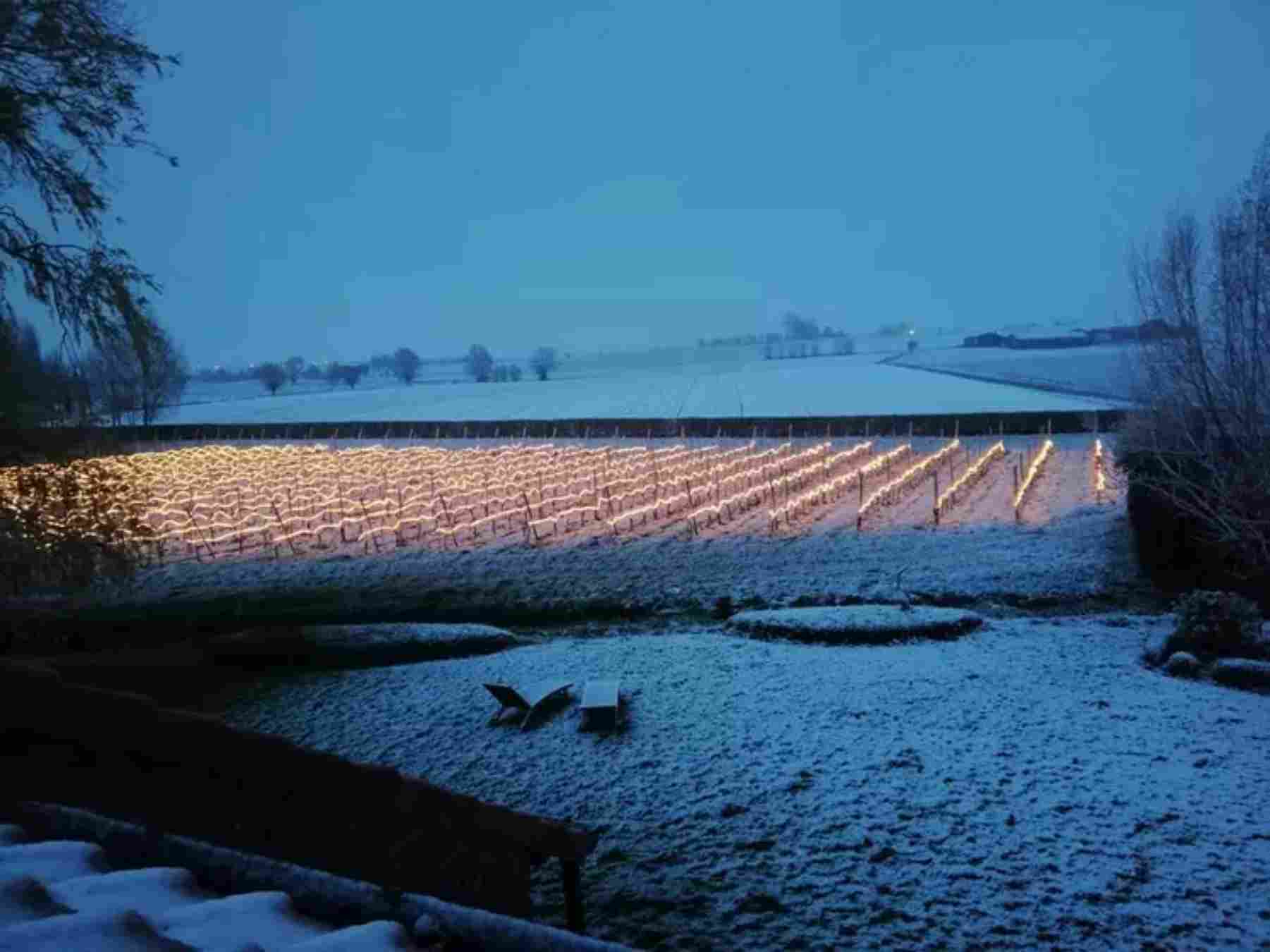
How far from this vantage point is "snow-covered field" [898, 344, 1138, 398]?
42.6 meters

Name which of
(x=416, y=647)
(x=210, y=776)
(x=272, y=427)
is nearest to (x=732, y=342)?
(x=272, y=427)

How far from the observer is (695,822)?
21.4 ft

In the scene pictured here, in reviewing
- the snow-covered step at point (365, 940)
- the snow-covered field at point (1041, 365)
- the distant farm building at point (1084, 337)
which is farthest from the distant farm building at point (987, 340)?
the snow-covered step at point (365, 940)

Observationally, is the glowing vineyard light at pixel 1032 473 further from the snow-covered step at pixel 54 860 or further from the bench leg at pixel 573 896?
the snow-covered step at pixel 54 860

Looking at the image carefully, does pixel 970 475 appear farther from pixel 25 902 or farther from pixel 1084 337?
pixel 1084 337

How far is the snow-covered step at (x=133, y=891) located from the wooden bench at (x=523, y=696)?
621cm

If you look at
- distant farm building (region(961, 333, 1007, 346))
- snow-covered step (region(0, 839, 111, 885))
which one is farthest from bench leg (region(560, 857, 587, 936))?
distant farm building (region(961, 333, 1007, 346))

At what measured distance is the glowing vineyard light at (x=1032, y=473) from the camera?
19.9 meters

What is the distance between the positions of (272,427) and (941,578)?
113 ft

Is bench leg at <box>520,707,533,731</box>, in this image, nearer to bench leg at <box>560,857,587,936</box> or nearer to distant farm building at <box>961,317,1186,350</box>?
bench leg at <box>560,857,587,936</box>

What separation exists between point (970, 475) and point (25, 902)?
23684mm

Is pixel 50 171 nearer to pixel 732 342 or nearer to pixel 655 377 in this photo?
pixel 655 377

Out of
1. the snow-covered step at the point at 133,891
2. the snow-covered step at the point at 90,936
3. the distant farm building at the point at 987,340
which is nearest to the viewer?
the snow-covered step at the point at 90,936

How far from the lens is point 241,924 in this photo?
89.9 inches
